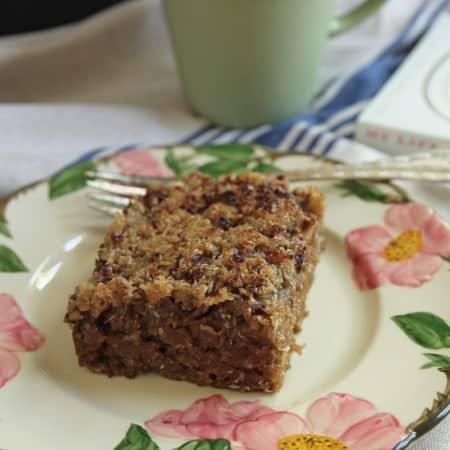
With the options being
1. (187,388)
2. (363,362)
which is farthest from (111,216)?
(363,362)

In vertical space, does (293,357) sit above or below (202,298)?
below

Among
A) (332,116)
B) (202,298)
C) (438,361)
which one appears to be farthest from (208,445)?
(332,116)

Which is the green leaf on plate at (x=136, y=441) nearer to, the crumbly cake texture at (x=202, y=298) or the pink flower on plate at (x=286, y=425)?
the pink flower on plate at (x=286, y=425)

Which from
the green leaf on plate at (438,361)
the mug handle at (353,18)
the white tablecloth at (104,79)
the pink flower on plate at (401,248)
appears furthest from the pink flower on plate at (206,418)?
the mug handle at (353,18)

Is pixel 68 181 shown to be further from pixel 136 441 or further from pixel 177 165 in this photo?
pixel 136 441

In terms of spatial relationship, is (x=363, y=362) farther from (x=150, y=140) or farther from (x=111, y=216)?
(x=150, y=140)

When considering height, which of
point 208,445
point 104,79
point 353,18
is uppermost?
point 353,18
